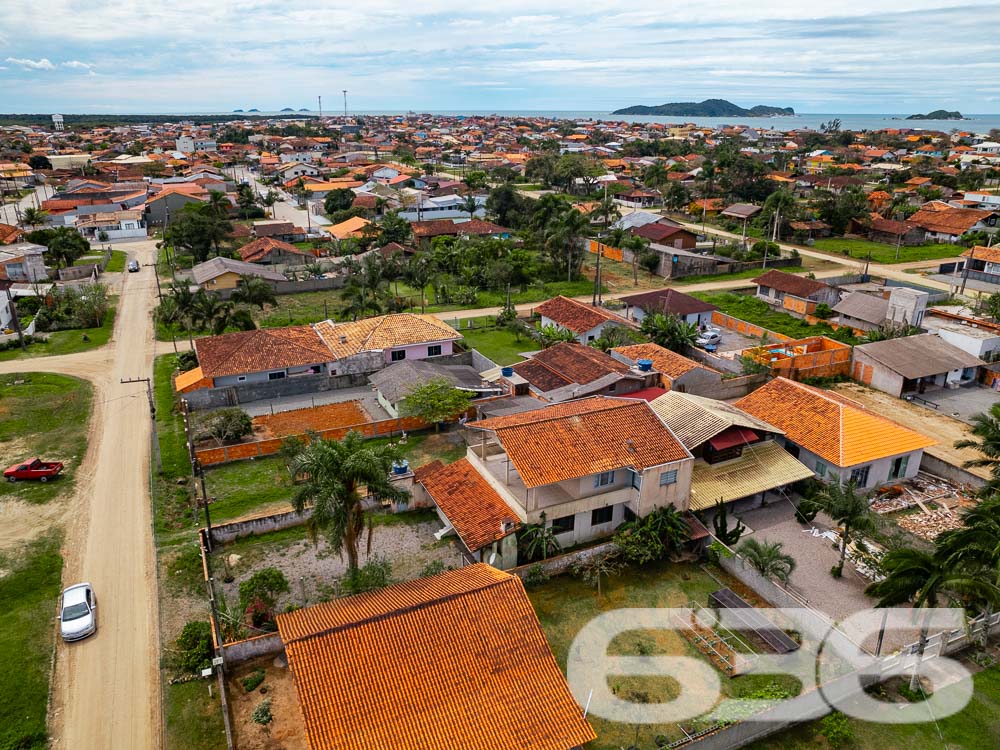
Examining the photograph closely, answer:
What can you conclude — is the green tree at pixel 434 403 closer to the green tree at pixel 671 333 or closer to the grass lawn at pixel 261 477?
the grass lawn at pixel 261 477

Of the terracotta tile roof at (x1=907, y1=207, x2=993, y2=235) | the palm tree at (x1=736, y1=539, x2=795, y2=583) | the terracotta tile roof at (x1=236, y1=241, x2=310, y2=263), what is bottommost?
the palm tree at (x1=736, y1=539, x2=795, y2=583)

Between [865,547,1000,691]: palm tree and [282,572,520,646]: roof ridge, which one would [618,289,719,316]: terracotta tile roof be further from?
[282,572,520,646]: roof ridge

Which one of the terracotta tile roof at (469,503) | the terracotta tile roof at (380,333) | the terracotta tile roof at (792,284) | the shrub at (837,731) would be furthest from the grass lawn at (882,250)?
the shrub at (837,731)

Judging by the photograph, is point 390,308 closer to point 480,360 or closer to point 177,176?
point 480,360

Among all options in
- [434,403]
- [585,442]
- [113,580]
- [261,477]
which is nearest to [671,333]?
[434,403]

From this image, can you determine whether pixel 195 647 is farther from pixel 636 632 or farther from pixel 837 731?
pixel 837 731

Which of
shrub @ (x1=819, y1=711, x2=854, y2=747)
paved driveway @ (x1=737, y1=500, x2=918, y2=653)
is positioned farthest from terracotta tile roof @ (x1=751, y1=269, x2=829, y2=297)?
shrub @ (x1=819, y1=711, x2=854, y2=747)

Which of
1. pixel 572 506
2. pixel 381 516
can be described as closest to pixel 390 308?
pixel 381 516
